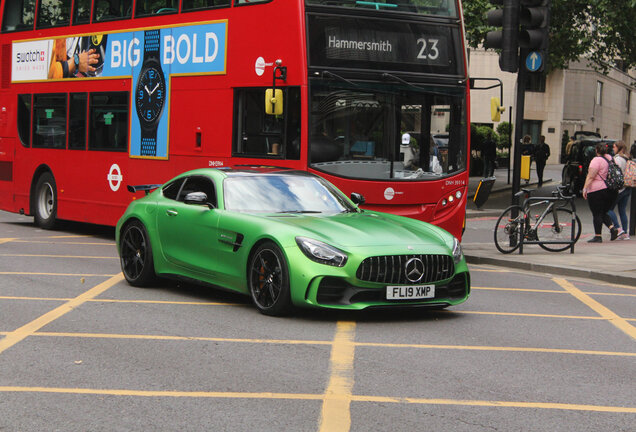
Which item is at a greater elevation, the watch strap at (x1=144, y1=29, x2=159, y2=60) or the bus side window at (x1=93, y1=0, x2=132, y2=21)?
the bus side window at (x1=93, y1=0, x2=132, y2=21)

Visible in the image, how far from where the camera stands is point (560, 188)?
15.2 metres

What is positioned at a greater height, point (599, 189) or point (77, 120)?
point (77, 120)

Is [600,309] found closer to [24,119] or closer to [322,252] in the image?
[322,252]

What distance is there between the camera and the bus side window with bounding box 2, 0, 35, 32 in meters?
17.7

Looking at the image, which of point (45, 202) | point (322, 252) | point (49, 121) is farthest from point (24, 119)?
point (322, 252)

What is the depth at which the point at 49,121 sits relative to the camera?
17156mm

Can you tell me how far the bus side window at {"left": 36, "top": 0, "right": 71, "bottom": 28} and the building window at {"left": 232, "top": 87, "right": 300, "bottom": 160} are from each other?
16.5 ft

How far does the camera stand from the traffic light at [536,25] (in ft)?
45.7

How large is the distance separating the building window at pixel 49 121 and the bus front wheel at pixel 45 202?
2.04 feet

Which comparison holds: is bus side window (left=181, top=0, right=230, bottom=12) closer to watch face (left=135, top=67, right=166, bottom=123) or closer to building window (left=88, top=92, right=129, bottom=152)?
watch face (left=135, top=67, right=166, bottom=123)

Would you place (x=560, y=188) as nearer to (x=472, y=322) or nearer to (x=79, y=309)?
(x=472, y=322)

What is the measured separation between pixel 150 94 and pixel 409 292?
790cm

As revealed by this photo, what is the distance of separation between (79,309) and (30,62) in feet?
32.4

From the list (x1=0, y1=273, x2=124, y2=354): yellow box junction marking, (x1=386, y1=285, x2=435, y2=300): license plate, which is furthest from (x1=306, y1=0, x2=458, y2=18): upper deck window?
(x1=386, y1=285, x2=435, y2=300): license plate
